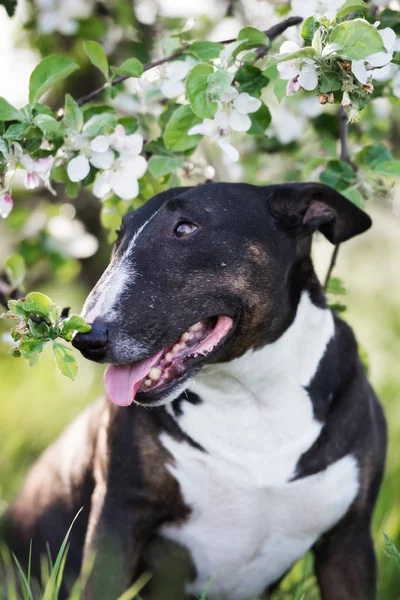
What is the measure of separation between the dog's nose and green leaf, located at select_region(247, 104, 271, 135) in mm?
806

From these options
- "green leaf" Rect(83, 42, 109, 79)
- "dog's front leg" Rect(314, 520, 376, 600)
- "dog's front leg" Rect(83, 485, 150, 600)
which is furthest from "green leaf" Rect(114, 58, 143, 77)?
"dog's front leg" Rect(314, 520, 376, 600)

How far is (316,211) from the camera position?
2895 millimetres

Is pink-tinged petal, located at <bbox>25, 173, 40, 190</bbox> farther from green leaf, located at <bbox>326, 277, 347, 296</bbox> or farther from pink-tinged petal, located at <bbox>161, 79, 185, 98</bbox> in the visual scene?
green leaf, located at <bbox>326, 277, 347, 296</bbox>

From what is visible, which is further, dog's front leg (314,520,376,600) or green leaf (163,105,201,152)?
dog's front leg (314,520,376,600)

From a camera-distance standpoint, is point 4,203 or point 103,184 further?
point 103,184

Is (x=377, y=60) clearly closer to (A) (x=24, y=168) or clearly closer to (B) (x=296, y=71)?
(B) (x=296, y=71)

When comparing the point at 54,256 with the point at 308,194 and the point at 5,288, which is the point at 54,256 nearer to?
the point at 5,288

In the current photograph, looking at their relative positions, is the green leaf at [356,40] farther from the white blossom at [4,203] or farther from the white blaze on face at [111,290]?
the white blossom at [4,203]

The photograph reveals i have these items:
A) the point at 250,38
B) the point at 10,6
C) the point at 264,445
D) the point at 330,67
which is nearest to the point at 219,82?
the point at 250,38

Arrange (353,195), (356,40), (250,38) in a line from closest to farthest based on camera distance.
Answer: (356,40) < (250,38) < (353,195)

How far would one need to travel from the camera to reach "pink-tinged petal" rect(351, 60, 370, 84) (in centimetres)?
223

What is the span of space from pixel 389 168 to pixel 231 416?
2.90 feet

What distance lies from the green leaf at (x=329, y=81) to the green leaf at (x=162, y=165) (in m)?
0.71

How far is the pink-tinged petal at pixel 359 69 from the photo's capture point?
2.23m
